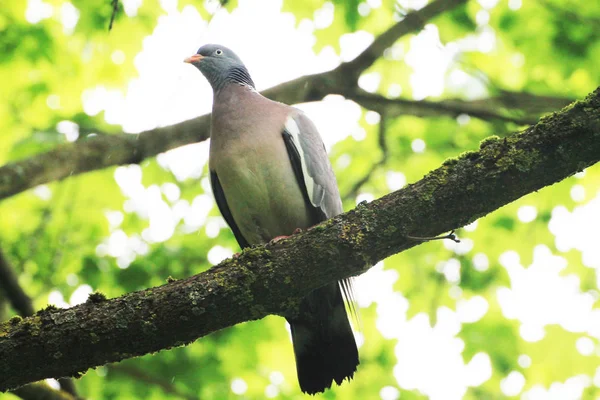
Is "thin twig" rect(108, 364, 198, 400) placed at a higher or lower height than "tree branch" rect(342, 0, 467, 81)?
Result: lower

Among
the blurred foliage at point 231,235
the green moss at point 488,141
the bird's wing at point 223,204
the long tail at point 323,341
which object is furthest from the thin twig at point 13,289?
the green moss at point 488,141

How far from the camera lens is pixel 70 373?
2.77 metres

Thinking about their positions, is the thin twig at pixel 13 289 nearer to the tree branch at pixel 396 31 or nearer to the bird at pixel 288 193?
the bird at pixel 288 193

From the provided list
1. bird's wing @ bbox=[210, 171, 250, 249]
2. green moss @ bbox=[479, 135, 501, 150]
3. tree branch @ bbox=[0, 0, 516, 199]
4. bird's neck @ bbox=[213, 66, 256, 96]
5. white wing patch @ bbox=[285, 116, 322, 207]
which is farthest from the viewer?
bird's neck @ bbox=[213, 66, 256, 96]

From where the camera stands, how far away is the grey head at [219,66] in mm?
5027

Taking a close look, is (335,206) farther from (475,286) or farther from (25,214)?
(25,214)

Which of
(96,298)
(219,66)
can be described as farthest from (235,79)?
(96,298)

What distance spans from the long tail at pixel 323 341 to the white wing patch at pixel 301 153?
635 mm

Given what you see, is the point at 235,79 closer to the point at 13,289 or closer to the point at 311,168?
the point at 311,168

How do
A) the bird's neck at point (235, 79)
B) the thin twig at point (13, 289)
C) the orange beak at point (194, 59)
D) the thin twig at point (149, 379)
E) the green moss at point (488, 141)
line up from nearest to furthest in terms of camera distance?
the green moss at point (488, 141) → the thin twig at point (13, 289) → the bird's neck at point (235, 79) → the thin twig at point (149, 379) → the orange beak at point (194, 59)

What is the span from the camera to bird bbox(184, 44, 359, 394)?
3865mm

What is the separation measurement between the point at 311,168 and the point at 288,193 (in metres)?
0.27

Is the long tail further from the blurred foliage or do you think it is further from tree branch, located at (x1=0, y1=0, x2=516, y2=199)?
tree branch, located at (x1=0, y1=0, x2=516, y2=199)

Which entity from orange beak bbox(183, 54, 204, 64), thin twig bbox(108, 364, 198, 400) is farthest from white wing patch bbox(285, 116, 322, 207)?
thin twig bbox(108, 364, 198, 400)
